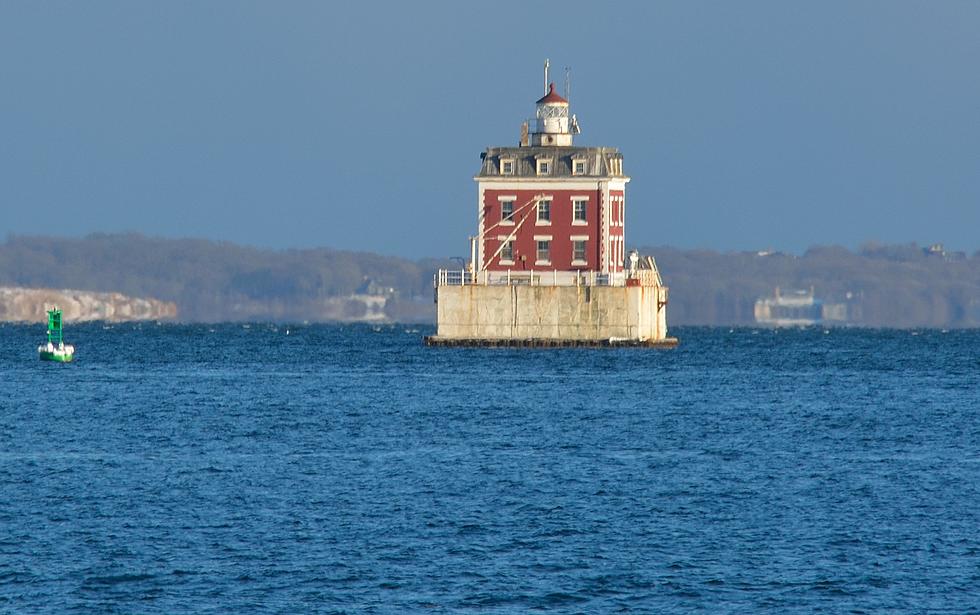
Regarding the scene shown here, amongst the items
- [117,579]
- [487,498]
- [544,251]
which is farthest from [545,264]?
[117,579]

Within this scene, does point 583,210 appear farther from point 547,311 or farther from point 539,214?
point 547,311

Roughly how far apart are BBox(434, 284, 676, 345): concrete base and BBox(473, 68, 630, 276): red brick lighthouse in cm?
189

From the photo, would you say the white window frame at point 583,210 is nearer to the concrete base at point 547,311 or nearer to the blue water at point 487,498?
the concrete base at point 547,311

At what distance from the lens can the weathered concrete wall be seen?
333 ft

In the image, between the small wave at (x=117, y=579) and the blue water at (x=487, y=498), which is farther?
the small wave at (x=117, y=579)

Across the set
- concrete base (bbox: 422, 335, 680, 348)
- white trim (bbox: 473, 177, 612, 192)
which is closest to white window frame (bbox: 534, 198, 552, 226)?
white trim (bbox: 473, 177, 612, 192)

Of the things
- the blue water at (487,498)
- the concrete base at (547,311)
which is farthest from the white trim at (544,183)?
the blue water at (487,498)

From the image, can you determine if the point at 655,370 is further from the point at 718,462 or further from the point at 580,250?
the point at 718,462

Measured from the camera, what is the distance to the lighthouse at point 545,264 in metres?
102

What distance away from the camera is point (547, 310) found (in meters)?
102

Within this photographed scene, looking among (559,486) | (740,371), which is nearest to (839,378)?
(740,371)

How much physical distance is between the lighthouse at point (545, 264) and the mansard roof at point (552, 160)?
59 millimetres

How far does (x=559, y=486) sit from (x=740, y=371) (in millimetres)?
52271

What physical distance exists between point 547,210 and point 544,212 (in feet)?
0.78
